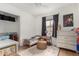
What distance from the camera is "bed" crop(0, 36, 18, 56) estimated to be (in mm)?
1023

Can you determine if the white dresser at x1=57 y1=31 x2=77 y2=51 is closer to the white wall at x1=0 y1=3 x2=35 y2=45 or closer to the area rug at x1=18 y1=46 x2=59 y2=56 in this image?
the area rug at x1=18 y1=46 x2=59 y2=56

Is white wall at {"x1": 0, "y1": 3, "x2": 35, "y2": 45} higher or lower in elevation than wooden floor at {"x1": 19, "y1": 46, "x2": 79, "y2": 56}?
higher

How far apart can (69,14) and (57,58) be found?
2.24ft

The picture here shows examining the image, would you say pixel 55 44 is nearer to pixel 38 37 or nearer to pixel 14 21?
pixel 38 37

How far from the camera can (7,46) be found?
1055mm

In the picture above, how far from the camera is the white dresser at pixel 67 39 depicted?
1.15 metres

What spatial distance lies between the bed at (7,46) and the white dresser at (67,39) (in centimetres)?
70

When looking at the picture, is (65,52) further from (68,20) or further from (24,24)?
(24,24)

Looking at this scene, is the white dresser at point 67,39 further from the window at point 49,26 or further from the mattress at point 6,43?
the mattress at point 6,43

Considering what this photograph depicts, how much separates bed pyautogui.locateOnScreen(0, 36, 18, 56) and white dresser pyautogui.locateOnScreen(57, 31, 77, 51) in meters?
0.70

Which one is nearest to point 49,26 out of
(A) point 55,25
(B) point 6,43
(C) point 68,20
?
(A) point 55,25

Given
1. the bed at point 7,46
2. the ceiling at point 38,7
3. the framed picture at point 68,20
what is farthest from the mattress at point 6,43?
the framed picture at point 68,20

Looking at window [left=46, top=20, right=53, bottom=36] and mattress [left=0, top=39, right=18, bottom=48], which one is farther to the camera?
window [left=46, top=20, right=53, bottom=36]

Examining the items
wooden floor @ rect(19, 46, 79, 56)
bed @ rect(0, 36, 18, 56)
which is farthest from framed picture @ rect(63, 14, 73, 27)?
bed @ rect(0, 36, 18, 56)
